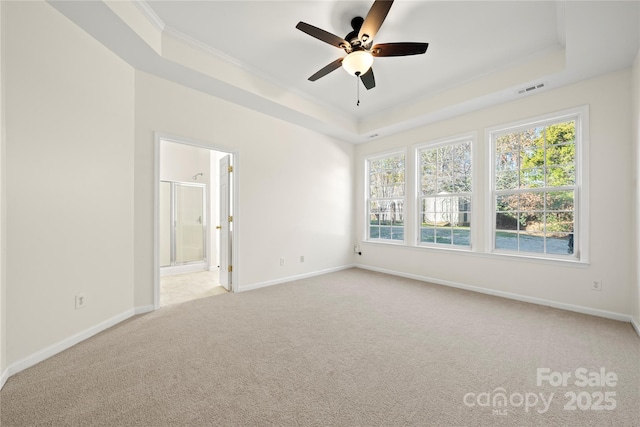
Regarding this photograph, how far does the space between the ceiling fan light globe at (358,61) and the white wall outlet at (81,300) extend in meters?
3.29

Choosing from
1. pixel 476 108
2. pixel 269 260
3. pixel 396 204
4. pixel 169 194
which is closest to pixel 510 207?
pixel 476 108

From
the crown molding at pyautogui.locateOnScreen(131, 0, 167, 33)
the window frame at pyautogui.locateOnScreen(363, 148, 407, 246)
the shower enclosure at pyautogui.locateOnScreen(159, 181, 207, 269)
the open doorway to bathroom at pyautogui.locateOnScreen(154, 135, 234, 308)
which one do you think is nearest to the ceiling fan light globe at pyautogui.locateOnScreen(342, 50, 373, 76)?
the crown molding at pyautogui.locateOnScreen(131, 0, 167, 33)

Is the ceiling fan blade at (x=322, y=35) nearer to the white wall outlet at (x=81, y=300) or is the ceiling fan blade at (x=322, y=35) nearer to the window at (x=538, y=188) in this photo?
the window at (x=538, y=188)

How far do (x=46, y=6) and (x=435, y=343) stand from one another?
13.9ft

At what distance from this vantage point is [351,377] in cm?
178

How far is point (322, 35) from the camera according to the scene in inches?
90.6

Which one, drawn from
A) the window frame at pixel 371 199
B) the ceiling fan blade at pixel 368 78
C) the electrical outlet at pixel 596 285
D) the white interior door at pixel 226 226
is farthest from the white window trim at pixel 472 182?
the white interior door at pixel 226 226

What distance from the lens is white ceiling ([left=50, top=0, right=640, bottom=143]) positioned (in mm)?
2312

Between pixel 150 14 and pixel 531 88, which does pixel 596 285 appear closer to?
pixel 531 88

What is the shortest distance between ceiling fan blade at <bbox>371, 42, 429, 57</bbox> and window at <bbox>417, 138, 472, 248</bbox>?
2.17 meters

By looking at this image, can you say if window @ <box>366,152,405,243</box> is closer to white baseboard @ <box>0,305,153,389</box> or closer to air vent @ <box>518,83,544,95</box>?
air vent @ <box>518,83,544,95</box>

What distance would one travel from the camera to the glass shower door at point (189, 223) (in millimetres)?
5500

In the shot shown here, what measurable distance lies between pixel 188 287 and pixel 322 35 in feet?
12.9

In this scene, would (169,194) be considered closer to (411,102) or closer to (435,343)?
A: (411,102)
